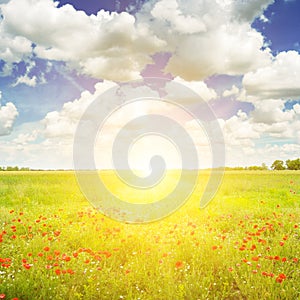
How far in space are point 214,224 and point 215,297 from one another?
421 cm

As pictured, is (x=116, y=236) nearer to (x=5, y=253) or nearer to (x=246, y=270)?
(x=5, y=253)

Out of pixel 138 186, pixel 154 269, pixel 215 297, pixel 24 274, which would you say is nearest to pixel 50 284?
pixel 24 274

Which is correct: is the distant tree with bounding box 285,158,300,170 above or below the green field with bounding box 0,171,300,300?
above

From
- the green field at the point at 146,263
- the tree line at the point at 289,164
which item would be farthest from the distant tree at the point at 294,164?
the green field at the point at 146,263

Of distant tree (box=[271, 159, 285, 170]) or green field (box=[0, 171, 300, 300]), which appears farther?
distant tree (box=[271, 159, 285, 170])

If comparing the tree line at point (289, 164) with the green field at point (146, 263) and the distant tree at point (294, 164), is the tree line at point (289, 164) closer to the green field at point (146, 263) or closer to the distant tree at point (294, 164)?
the distant tree at point (294, 164)

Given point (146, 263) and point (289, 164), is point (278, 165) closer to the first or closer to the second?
point (289, 164)

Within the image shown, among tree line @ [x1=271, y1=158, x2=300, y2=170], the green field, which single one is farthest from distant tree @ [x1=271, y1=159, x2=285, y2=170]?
the green field

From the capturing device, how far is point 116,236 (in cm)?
747

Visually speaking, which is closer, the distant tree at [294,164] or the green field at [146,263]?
the green field at [146,263]

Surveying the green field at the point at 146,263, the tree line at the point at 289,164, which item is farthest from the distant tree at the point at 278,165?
the green field at the point at 146,263

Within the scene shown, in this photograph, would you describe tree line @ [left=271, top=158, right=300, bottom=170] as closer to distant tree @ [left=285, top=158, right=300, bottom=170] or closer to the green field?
distant tree @ [left=285, top=158, right=300, bottom=170]

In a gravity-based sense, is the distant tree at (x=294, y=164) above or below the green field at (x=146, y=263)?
above

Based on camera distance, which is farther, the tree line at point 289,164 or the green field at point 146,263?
the tree line at point 289,164
